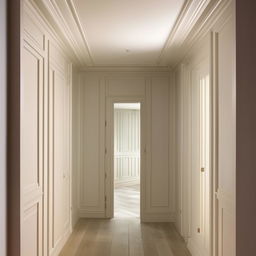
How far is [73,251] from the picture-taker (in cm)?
479

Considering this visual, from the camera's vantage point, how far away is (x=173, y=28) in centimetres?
412

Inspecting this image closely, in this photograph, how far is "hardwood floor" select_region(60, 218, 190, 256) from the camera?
15.7 ft

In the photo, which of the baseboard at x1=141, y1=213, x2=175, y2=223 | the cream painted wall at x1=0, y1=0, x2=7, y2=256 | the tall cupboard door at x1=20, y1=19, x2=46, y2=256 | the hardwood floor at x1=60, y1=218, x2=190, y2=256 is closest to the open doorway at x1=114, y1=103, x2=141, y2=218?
the baseboard at x1=141, y1=213, x2=175, y2=223

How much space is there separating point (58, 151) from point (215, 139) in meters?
2.06

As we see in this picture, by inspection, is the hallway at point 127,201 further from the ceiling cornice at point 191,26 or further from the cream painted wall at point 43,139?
the ceiling cornice at point 191,26

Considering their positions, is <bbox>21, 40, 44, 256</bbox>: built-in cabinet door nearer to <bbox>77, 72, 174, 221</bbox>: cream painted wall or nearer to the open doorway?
<bbox>77, 72, 174, 221</bbox>: cream painted wall

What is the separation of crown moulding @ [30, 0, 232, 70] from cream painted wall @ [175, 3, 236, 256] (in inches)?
4.8

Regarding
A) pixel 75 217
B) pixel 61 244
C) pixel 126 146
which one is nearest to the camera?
pixel 61 244

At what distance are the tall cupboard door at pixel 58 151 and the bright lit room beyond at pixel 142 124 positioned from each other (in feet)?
0.05

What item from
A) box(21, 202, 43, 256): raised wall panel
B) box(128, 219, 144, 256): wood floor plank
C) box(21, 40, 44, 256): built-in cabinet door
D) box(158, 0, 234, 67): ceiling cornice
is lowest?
box(128, 219, 144, 256): wood floor plank

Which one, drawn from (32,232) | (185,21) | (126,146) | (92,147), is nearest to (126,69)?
(92,147)

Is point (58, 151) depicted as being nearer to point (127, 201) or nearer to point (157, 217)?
point (157, 217)

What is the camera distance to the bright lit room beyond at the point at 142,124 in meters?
3.29

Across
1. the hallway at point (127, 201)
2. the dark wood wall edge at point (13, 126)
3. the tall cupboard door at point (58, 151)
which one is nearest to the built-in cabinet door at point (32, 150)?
the dark wood wall edge at point (13, 126)
